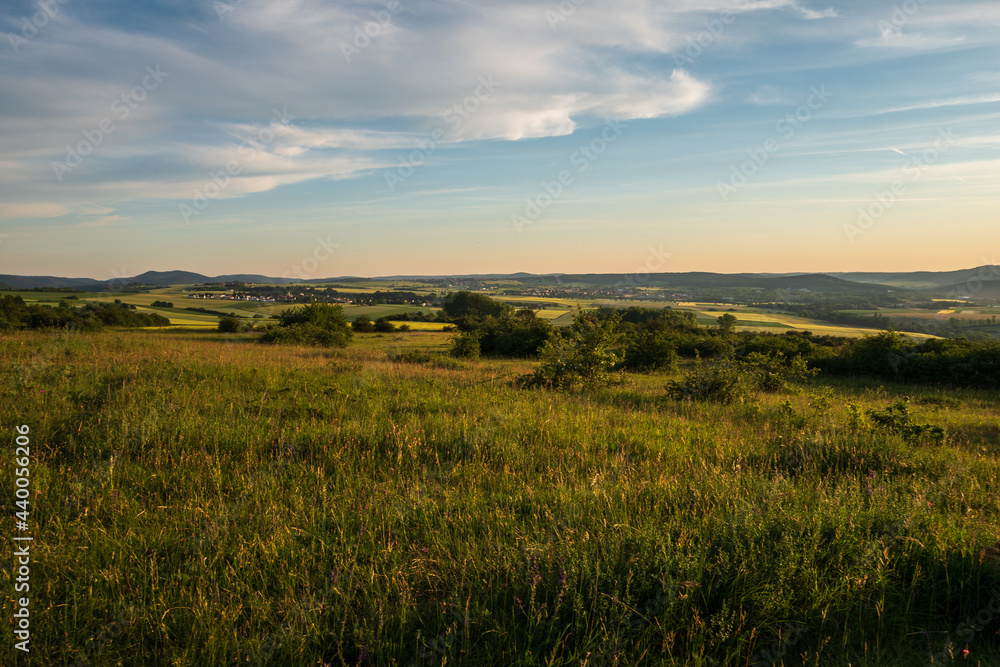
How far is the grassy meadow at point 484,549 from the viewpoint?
8.52 feet

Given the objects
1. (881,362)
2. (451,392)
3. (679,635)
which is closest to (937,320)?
(881,362)

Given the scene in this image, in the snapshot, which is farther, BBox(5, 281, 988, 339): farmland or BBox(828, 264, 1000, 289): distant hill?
BBox(828, 264, 1000, 289): distant hill

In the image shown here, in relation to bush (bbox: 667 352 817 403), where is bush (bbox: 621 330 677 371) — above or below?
below

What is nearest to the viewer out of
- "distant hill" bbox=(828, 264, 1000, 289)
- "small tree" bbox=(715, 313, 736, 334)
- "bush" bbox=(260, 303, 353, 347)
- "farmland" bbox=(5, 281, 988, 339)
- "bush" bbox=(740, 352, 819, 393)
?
"bush" bbox=(740, 352, 819, 393)

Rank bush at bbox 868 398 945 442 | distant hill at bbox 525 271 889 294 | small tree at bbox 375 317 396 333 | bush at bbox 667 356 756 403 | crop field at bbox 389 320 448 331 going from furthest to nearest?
distant hill at bbox 525 271 889 294 < crop field at bbox 389 320 448 331 < small tree at bbox 375 317 396 333 < bush at bbox 667 356 756 403 < bush at bbox 868 398 945 442

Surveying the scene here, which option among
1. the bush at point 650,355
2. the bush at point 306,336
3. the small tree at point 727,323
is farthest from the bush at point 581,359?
the small tree at point 727,323

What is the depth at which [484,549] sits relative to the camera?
10.9 feet

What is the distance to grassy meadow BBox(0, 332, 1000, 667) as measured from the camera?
8.52 feet

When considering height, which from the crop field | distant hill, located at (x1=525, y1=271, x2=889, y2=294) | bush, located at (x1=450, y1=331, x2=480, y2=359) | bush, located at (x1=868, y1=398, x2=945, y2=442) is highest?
distant hill, located at (x1=525, y1=271, x2=889, y2=294)

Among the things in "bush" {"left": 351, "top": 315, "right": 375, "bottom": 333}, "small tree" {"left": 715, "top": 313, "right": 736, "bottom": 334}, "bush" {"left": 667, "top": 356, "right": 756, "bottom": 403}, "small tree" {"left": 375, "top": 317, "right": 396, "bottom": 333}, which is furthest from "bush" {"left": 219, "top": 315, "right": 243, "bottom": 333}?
"small tree" {"left": 715, "top": 313, "right": 736, "bottom": 334}

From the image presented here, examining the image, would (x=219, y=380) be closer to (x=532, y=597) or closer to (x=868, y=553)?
(x=532, y=597)

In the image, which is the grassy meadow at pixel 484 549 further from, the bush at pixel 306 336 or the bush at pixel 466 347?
Result: the bush at pixel 306 336

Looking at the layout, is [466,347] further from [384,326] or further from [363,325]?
[363,325]

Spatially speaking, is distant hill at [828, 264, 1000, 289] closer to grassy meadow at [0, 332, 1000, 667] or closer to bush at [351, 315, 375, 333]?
bush at [351, 315, 375, 333]
